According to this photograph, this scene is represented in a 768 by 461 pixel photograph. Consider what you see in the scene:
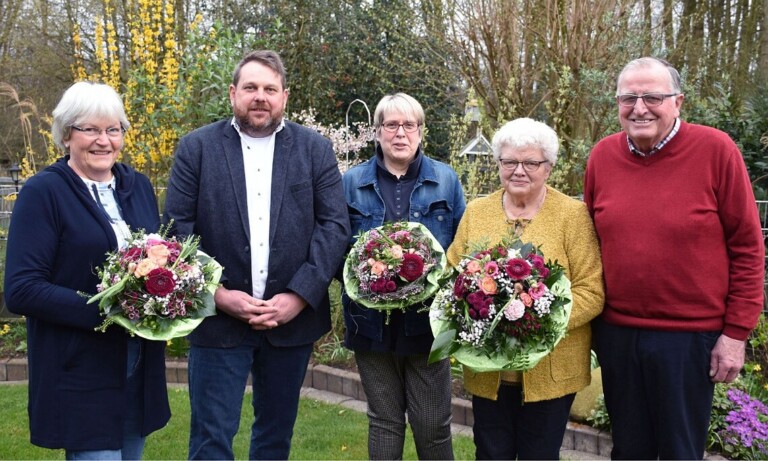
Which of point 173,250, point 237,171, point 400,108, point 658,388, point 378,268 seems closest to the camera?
point 173,250

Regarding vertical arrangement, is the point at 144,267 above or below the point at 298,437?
above

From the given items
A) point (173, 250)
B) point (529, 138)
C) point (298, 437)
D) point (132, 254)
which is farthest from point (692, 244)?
point (298, 437)

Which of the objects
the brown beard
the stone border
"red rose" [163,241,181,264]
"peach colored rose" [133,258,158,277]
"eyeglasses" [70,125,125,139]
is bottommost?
the stone border

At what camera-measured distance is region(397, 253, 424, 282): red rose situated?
10.4 ft

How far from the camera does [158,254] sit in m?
2.80

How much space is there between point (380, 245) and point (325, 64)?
365 inches

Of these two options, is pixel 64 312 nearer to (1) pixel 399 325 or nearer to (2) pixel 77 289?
(2) pixel 77 289

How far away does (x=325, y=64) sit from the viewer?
12039 millimetres

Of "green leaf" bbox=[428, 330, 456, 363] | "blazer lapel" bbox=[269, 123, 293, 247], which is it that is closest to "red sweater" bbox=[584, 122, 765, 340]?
"green leaf" bbox=[428, 330, 456, 363]

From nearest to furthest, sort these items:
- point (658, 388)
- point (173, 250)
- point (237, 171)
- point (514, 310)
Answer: point (514, 310), point (173, 250), point (658, 388), point (237, 171)

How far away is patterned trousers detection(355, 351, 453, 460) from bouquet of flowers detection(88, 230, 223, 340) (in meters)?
1.04

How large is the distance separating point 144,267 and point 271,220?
77cm

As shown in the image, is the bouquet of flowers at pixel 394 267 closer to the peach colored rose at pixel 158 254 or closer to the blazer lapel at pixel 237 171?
the blazer lapel at pixel 237 171

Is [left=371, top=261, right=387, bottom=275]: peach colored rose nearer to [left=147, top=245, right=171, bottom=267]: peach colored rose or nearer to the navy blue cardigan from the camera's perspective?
[left=147, top=245, right=171, bottom=267]: peach colored rose
